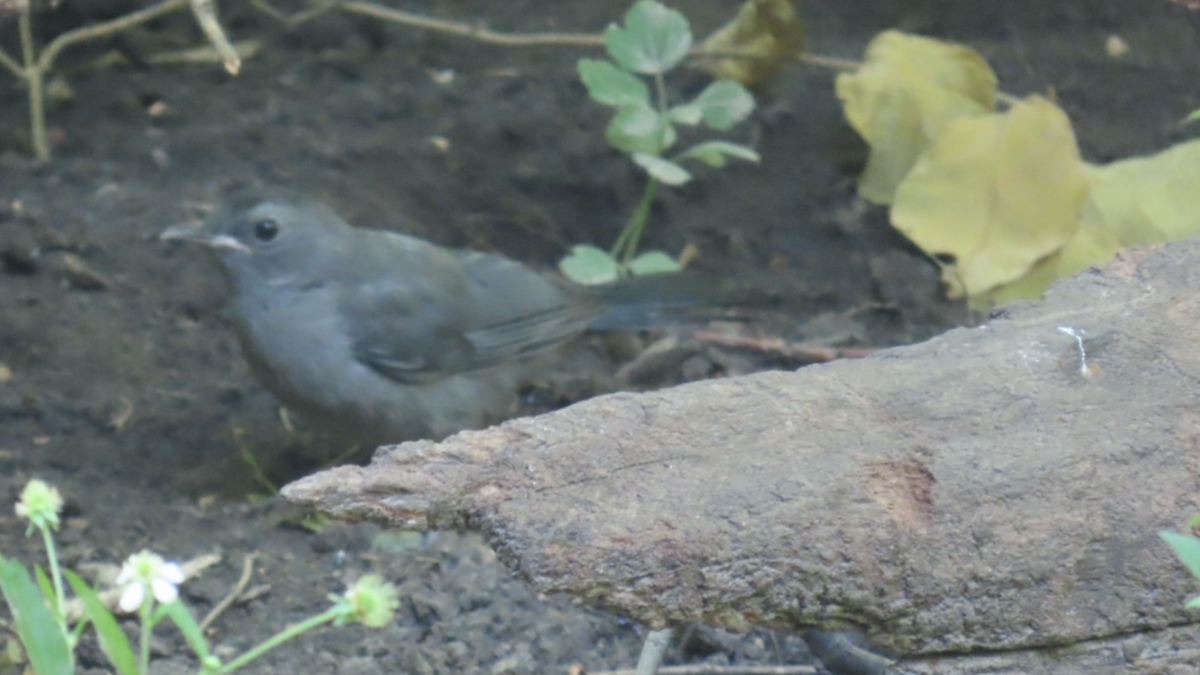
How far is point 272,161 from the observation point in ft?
15.5

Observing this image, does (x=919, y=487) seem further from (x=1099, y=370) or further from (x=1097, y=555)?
(x=1099, y=370)

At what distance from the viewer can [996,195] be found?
Answer: 13.3 feet

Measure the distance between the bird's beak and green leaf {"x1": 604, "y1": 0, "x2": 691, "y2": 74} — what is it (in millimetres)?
1175

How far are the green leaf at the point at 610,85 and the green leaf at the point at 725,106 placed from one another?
0.54 ft

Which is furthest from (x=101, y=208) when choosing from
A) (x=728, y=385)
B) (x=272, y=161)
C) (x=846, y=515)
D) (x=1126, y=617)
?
(x=1126, y=617)

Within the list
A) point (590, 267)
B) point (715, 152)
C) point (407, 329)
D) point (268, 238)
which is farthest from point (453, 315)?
point (715, 152)

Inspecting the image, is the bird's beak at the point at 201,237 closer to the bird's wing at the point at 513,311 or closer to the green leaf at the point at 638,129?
the bird's wing at the point at 513,311

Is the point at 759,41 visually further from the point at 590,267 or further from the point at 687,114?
the point at 590,267

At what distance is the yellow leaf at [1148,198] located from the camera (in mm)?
3885

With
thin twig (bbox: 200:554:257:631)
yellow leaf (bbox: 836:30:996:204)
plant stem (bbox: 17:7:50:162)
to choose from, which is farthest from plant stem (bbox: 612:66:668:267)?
plant stem (bbox: 17:7:50:162)

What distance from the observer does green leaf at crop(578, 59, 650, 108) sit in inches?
157

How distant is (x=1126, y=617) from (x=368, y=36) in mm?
4062

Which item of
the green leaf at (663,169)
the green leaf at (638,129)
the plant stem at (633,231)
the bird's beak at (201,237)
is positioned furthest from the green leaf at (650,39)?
the bird's beak at (201,237)

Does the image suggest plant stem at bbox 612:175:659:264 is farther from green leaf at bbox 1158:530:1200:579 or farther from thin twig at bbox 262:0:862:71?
green leaf at bbox 1158:530:1200:579
